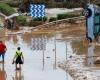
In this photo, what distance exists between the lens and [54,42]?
131ft

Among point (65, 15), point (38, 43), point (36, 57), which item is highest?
point (65, 15)

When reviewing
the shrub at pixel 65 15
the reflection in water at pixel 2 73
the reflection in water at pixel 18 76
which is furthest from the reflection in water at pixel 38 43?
the shrub at pixel 65 15

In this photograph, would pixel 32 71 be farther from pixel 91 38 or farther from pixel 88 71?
pixel 91 38

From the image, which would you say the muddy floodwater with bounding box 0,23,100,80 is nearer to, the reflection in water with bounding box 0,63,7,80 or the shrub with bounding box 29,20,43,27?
the reflection in water with bounding box 0,63,7,80

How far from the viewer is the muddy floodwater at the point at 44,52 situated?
93.1ft

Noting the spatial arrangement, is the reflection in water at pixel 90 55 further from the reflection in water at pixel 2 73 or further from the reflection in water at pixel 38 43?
the reflection in water at pixel 2 73

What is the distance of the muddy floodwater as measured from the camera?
28391 mm

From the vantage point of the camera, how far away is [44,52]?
3525cm

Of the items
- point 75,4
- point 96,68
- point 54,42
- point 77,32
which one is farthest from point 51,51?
point 75,4

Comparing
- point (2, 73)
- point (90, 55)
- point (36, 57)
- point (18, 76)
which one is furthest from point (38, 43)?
point (18, 76)

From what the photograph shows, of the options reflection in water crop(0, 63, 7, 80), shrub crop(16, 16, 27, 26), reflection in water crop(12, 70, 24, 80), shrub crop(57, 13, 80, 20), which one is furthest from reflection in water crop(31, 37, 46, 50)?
shrub crop(57, 13, 80, 20)

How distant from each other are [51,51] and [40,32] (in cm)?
1017

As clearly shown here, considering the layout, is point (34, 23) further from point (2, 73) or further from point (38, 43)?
point (2, 73)

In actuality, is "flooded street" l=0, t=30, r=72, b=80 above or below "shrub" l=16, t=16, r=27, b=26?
below
